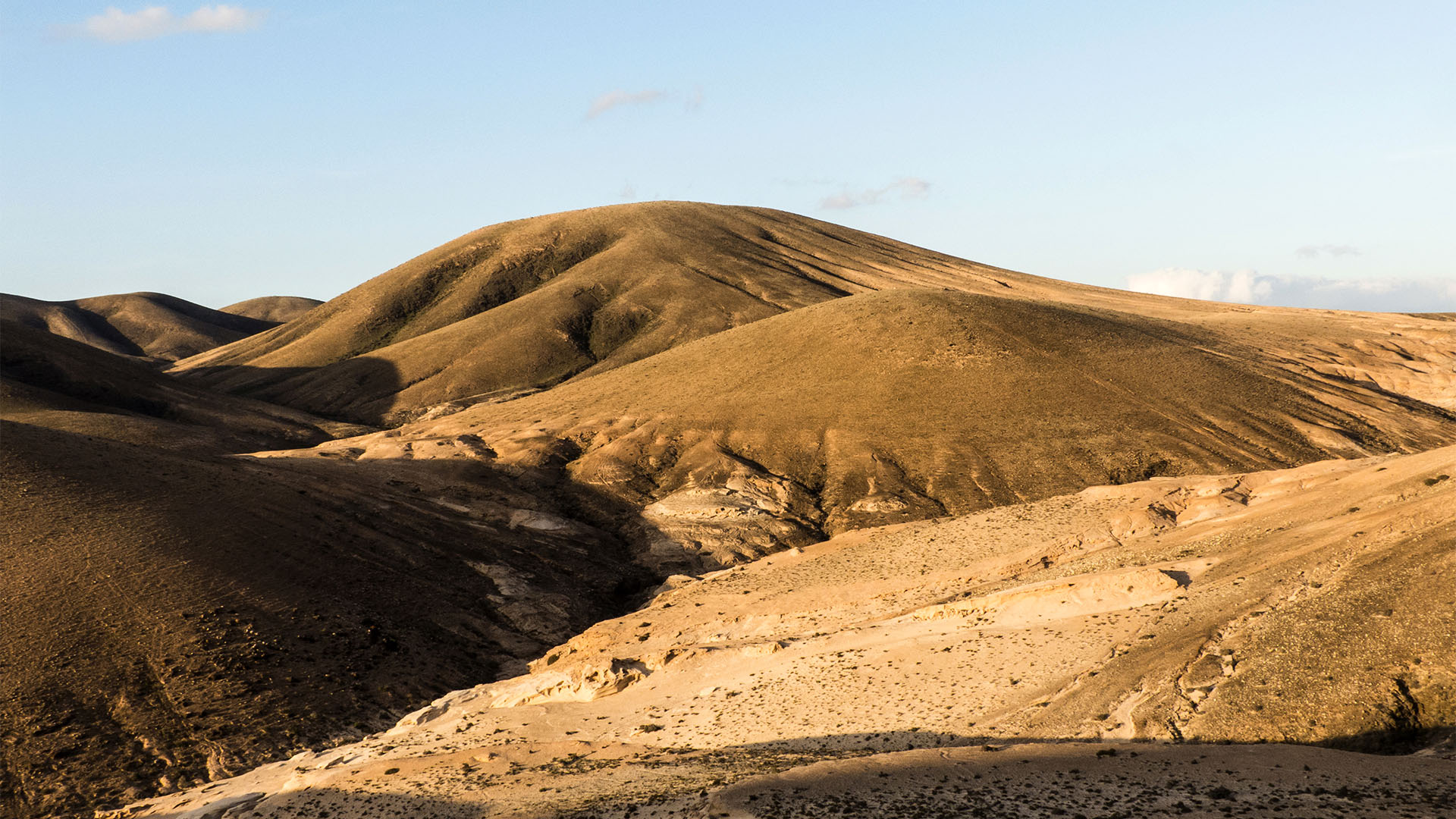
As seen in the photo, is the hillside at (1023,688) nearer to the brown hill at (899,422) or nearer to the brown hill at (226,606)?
the brown hill at (226,606)

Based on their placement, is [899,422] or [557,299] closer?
[899,422]

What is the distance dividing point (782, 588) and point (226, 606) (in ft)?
76.6

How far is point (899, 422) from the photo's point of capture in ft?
253

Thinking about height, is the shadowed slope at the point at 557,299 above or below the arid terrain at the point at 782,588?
above

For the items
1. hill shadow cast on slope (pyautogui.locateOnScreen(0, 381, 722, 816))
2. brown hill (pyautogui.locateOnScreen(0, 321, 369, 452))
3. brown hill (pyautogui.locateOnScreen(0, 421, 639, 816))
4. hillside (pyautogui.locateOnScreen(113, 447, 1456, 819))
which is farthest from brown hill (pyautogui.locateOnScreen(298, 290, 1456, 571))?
hillside (pyautogui.locateOnScreen(113, 447, 1456, 819))

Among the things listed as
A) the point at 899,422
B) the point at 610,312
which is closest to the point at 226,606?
the point at 899,422

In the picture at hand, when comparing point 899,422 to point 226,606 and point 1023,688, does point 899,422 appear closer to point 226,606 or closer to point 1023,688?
point 1023,688

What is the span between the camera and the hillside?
23.1m

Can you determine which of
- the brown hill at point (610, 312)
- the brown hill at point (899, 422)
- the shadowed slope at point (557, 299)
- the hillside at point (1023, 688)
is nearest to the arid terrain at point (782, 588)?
the hillside at point (1023, 688)

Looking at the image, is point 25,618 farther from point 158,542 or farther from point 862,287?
point 862,287

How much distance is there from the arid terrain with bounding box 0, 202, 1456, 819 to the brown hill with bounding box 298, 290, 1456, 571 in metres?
0.37

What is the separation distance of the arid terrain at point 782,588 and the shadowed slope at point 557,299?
26.4m

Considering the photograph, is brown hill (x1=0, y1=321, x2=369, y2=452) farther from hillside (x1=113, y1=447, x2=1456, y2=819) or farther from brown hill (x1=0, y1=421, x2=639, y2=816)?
hillside (x1=113, y1=447, x2=1456, y2=819)

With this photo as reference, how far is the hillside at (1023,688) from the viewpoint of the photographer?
2312cm
